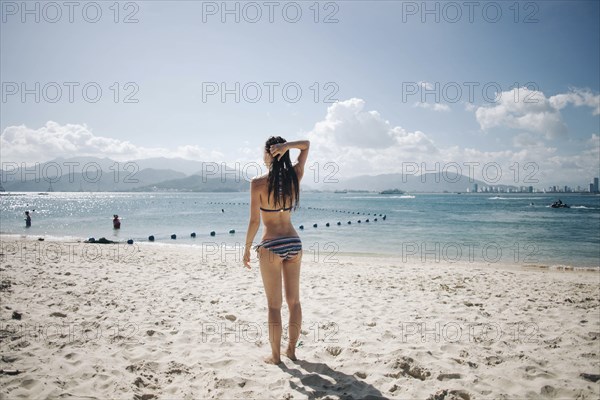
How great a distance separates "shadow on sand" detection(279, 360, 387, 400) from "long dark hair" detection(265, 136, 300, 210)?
6.25ft

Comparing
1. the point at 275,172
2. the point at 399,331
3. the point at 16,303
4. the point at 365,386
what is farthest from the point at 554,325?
the point at 16,303

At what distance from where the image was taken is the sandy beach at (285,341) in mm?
3105

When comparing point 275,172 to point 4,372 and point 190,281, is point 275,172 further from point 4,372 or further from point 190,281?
point 190,281

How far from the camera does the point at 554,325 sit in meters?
4.87

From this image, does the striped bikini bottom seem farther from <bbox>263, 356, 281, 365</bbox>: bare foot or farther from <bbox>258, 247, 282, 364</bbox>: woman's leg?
<bbox>263, 356, 281, 365</bbox>: bare foot

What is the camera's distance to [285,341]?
14.1 ft

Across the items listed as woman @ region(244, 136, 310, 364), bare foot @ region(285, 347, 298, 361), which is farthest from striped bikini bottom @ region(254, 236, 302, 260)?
bare foot @ region(285, 347, 298, 361)

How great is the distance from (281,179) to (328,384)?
2250 millimetres

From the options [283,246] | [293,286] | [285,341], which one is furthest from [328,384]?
[283,246]

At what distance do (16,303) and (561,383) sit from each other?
780cm

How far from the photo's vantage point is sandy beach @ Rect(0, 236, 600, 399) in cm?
311

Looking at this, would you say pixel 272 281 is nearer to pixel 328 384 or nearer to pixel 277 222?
pixel 277 222

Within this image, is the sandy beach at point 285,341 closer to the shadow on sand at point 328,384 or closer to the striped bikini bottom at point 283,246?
the shadow on sand at point 328,384

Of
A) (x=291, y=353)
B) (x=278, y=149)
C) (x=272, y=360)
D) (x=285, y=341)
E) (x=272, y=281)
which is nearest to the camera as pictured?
(x=278, y=149)
